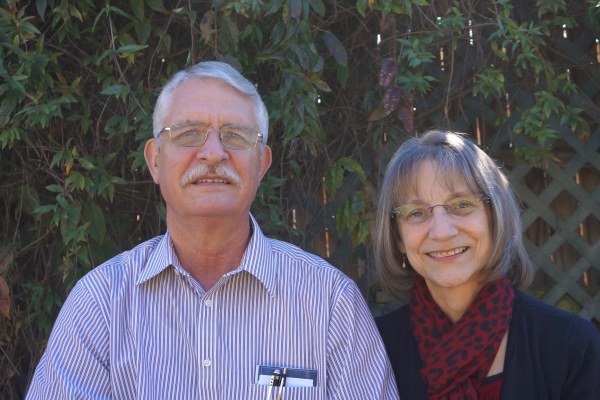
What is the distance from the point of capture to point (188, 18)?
218 centimetres

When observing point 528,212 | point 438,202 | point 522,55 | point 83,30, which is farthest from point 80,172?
point 528,212

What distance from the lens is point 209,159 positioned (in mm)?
1776

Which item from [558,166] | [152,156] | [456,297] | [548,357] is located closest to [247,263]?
[152,156]

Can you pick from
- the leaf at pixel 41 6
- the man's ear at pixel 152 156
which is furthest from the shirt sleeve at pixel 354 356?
the leaf at pixel 41 6

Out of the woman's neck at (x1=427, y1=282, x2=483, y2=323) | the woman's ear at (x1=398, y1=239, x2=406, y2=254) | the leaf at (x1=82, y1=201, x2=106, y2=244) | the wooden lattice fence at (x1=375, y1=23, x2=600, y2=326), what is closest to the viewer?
the woman's neck at (x1=427, y1=282, x2=483, y2=323)

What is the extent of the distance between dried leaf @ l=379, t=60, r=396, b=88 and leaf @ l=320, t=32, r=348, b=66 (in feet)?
0.49

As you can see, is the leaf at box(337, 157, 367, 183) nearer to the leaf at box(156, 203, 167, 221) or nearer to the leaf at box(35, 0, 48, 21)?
the leaf at box(156, 203, 167, 221)

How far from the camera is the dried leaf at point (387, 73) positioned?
2170 millimetres

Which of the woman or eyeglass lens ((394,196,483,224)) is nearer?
the woman

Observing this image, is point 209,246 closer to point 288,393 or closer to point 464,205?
point 288,393

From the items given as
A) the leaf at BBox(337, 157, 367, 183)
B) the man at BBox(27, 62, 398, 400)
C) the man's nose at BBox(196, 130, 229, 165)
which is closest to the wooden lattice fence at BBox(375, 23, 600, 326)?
the leaf at BBox(337, 157, 367, 183)

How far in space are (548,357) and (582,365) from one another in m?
0.10

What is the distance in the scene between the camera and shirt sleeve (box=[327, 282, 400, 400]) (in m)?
1.76

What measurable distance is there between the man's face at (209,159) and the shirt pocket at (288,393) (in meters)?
0.55
